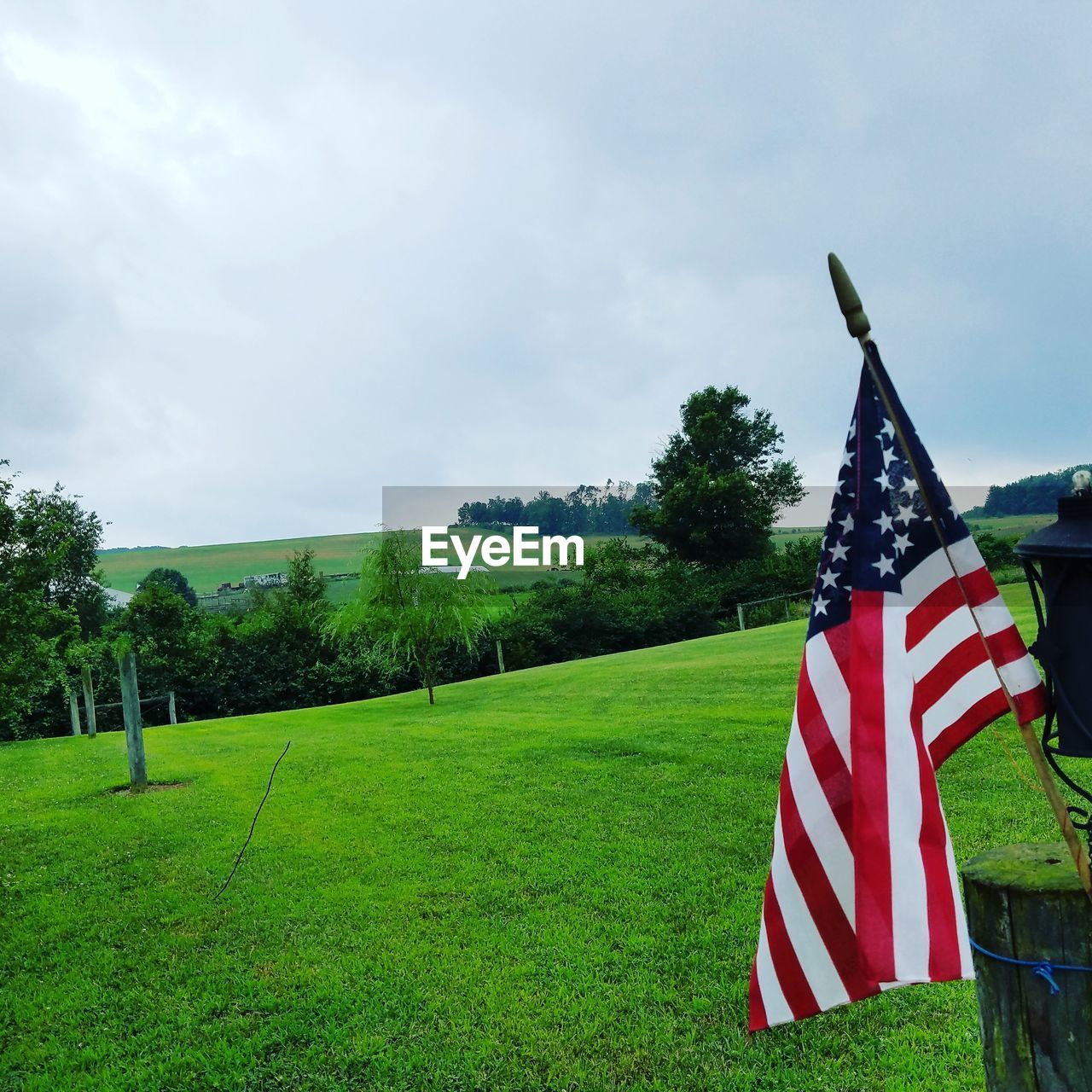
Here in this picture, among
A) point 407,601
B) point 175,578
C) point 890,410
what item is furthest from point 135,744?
point 175,578

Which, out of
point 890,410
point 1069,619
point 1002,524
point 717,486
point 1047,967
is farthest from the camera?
point 717,486

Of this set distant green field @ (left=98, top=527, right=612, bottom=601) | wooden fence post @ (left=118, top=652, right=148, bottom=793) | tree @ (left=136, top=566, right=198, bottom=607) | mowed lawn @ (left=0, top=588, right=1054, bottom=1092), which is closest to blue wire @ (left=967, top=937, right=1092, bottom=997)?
mowed lawn @ (left=0, top=588, right=1054, bottom=1092)

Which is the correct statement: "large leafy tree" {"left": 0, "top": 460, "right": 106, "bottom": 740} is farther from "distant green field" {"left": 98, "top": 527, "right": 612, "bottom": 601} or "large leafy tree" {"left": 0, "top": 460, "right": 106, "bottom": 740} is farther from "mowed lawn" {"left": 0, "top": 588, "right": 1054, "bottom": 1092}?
"distant green field" {"left": 98, "top": 527, "right": 612, "bottom": 601}

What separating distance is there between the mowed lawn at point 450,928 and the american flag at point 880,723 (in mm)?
1591

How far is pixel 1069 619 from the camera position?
228 centimetres

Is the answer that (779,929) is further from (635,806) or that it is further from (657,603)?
(657,603)

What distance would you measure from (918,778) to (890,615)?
47cm

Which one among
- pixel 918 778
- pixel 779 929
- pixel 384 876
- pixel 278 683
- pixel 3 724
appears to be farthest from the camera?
pixel 278 683

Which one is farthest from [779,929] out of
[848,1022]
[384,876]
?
[384,876]

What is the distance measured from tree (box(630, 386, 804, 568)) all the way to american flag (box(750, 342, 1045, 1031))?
4228 cm

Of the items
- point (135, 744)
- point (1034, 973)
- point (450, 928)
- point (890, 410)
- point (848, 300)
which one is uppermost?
point (848, 300)

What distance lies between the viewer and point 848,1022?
13.5ft

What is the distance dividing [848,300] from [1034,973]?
5.79ft

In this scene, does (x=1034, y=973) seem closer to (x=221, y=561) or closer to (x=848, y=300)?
(x=848, y=300)
